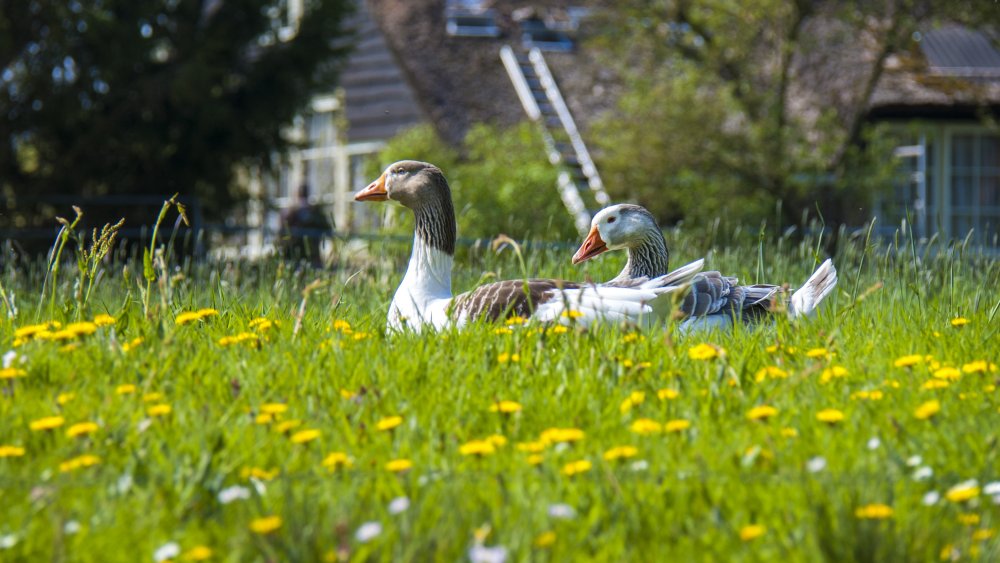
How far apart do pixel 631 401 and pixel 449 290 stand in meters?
2.31

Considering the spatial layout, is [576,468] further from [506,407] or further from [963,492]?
[963,492]

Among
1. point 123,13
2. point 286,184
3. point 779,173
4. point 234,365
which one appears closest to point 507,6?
point 286,184

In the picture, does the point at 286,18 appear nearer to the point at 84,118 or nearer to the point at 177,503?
the point at 84,118

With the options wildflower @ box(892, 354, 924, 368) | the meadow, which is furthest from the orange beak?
wildflower @ box(892, 354, 924, 368)

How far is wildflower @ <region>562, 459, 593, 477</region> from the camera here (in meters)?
2.72

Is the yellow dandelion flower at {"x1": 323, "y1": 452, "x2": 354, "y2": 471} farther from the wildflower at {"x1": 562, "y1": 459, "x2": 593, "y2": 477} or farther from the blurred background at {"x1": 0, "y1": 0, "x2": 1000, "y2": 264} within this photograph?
the blurred background at {"x1": 0, "y1": 0, "x2": 1000, "y2": 264}

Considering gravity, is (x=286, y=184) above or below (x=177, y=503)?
below

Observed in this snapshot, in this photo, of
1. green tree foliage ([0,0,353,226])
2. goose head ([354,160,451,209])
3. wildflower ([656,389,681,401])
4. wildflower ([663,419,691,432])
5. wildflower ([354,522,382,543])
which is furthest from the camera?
green tree foliage ([0,0,353,226])

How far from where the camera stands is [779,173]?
15672 mm

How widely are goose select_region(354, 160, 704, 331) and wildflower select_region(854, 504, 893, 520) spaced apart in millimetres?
1518

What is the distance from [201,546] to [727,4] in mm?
14250

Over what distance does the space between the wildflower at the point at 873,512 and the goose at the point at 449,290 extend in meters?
1.52

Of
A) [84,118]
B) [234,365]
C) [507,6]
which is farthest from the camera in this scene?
[507,6]

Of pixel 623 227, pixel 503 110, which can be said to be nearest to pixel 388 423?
pixel 623 227
